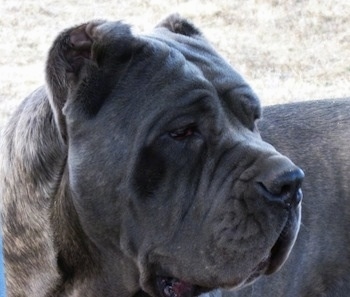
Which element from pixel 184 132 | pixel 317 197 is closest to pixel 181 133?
pixel 184 132

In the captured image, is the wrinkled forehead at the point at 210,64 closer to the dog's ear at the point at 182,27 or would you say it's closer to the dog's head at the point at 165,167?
the dog's head at the point at 165,167

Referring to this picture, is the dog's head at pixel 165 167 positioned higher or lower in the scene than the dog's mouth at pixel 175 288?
higher

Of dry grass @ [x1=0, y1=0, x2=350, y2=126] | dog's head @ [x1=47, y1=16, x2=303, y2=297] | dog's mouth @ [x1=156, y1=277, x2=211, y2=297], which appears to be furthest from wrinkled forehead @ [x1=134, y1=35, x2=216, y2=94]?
dry grass @ [x1=0, y1=0, x2=350, y2=126]

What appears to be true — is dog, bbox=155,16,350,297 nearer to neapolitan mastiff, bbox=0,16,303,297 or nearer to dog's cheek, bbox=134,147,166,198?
neapolitan mastiff, bbox=0,16,303,297

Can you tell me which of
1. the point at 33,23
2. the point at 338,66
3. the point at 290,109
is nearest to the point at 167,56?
the point at 290,109

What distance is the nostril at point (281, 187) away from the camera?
303 centimetres

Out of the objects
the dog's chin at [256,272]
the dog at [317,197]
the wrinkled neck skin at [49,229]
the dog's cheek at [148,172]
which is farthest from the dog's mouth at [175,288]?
the dog at [317,197]

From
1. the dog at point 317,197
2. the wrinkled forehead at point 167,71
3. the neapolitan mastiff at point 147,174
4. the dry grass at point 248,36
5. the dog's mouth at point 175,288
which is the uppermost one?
the wrinkled forehead at point 167,71

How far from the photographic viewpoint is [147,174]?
10.4ft

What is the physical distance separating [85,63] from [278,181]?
0.81m

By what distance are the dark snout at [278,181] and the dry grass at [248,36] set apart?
15.4ft

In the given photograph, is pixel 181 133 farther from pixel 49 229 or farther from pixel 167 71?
pixel 49 229

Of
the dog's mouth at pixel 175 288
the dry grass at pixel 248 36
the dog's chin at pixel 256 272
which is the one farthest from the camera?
the dry grass at pixel 248 36

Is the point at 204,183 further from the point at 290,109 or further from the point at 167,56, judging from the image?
the point at 290,109
